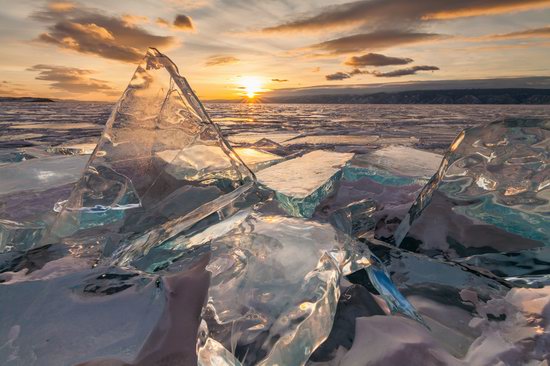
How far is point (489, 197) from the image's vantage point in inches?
64.2

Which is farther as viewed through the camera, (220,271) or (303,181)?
(303,181)

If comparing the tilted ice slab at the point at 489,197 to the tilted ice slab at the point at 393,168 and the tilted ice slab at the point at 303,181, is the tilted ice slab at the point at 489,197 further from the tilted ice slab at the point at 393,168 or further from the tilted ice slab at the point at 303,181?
the tilted ice slab at the point at 393,168

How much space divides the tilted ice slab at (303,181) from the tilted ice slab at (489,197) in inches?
21.8

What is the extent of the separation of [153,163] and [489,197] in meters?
1.54

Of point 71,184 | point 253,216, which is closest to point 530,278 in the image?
point 253,216

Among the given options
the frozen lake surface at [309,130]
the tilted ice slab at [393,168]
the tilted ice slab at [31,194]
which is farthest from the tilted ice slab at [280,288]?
the tilted ice slab at [393,168]

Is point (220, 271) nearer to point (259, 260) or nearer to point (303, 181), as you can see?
point (259, 260)

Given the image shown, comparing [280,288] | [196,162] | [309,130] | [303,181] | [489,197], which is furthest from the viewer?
[309,130]

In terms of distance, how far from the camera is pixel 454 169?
1.73 metres

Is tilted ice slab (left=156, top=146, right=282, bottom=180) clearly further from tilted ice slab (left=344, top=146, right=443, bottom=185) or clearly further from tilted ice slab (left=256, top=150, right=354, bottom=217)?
tilted ice slab (left=344, top=146, right=443, bottom=185)

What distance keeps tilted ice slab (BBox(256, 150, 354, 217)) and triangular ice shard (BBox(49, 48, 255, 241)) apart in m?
0.29

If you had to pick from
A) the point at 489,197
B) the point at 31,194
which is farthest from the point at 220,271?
the point at 31,194

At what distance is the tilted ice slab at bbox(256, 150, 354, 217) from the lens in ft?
6.90

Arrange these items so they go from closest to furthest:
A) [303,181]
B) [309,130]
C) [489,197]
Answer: [489,197], [303,181], [309,130]
